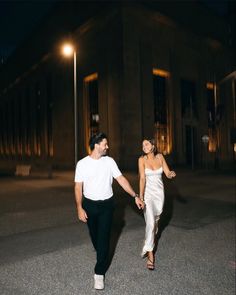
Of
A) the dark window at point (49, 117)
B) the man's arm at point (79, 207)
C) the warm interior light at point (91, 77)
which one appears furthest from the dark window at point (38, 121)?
the man's arm at point (79, 207)

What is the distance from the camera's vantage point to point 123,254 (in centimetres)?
566

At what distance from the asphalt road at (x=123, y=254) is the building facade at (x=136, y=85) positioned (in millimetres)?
20015

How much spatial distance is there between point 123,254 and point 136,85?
2717 cm

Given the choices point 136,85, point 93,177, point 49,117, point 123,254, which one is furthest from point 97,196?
point 49,117

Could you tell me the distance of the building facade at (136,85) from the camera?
31091 millimetres

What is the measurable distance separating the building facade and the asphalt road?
20015mm

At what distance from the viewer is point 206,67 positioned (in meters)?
41.3

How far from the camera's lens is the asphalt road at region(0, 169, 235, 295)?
4293mm

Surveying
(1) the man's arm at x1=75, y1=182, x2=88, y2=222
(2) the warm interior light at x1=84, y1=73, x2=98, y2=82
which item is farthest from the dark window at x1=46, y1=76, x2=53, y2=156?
(1) the man's arm at x1=75, y1=182, x2=88, y2=222

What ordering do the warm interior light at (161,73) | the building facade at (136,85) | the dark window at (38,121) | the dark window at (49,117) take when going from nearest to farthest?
the building facade at (136,85)
the warm interior light at (161,73)
the dark window at (49,117)
the dark window at (38,121)

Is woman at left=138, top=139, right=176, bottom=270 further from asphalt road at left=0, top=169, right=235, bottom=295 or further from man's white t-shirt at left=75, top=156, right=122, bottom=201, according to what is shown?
man's white t-shirt at left=75, top=156, right=122, bottom=201

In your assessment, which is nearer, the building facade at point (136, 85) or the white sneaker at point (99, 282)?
the white sneaker at point (99, 282)

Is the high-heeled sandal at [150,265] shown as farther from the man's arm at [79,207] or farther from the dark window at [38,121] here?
the dark window at [38,121]

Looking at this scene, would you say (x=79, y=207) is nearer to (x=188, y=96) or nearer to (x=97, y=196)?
(x=97, y=196)
